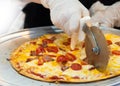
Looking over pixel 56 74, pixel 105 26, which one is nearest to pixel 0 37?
pixel 56 74

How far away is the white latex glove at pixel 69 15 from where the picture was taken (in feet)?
3.31

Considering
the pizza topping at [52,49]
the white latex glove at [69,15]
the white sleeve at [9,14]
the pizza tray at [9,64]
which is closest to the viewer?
the pizza tray at [9,64]

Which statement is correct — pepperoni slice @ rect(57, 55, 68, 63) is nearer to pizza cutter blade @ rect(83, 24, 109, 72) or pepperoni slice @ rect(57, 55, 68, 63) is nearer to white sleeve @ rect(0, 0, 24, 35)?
pizza cutter blade @ rect(83, 24, 109, 72)

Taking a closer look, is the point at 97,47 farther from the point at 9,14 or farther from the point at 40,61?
the point at 9,14

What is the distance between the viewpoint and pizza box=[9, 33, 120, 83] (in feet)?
3.09

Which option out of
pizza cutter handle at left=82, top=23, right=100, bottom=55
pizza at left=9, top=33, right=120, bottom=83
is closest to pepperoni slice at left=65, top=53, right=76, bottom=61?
pizza at left=9, top=33, right=120, bottom=83

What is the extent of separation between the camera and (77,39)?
3.43ft

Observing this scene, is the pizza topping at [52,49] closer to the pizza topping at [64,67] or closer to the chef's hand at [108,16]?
the pizza topping at [64,67]

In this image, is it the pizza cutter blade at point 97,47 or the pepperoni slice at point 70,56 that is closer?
the pizza cutter blade at point 97,47

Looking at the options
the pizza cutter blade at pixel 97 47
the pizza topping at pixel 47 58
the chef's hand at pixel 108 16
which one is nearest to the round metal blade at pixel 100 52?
the pizza cutter blade at pixel 97 47

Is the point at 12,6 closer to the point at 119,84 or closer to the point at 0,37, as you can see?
the point at 0,37

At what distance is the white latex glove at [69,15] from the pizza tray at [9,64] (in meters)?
0.19

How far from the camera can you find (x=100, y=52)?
0.95m

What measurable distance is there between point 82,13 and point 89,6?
41 cm
